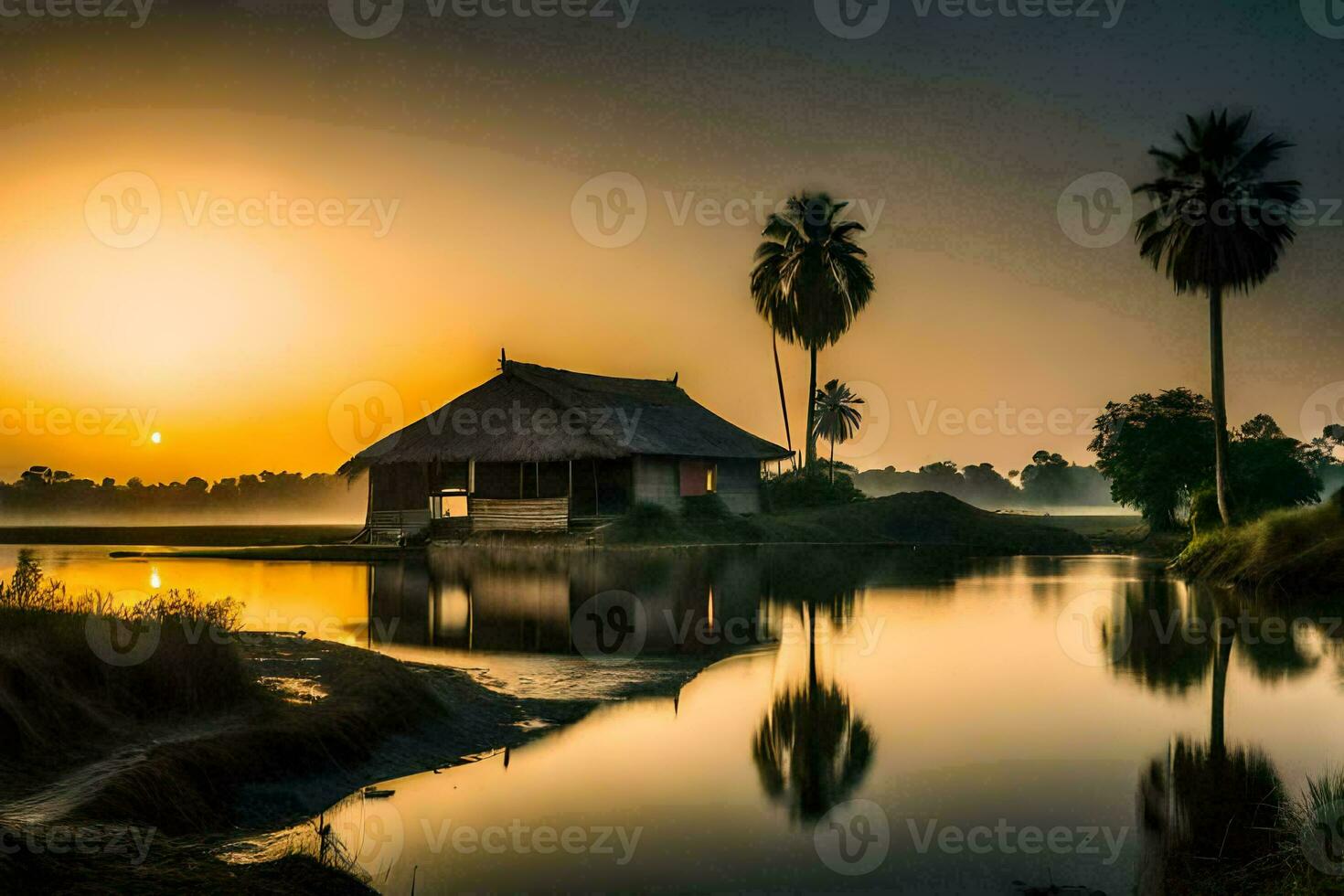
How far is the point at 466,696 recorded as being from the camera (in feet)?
42.1

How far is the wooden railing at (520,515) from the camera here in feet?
151

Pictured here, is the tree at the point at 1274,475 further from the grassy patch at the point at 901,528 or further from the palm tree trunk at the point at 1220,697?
the palm tree trunk at the point at 1220,697

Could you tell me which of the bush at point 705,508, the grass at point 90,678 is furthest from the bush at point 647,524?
the grass at point 90,678

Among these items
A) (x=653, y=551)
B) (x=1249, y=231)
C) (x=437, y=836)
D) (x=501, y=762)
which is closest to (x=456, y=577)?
(x=653, y=551)

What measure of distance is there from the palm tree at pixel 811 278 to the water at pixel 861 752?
43.4 meters

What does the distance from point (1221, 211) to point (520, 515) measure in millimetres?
29270

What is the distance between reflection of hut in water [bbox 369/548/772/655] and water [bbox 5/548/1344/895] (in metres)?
0.17

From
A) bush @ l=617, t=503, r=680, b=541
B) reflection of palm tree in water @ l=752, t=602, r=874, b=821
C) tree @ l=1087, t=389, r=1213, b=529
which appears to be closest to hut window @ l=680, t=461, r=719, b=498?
bush @ l=617, t=503, r=680, b=541

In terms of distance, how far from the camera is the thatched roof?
46.5 meters

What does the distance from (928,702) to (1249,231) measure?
29.6 meters

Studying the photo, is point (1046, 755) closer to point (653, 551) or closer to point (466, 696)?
point (466, 696)

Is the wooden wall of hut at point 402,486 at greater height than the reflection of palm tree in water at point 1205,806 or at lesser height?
greater

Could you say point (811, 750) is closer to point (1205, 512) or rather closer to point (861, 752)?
point (861, 752)

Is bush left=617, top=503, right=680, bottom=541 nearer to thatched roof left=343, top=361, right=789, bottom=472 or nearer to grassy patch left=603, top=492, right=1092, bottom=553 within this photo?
grassy patch left=603, top=492, right=1092, bottom=553
